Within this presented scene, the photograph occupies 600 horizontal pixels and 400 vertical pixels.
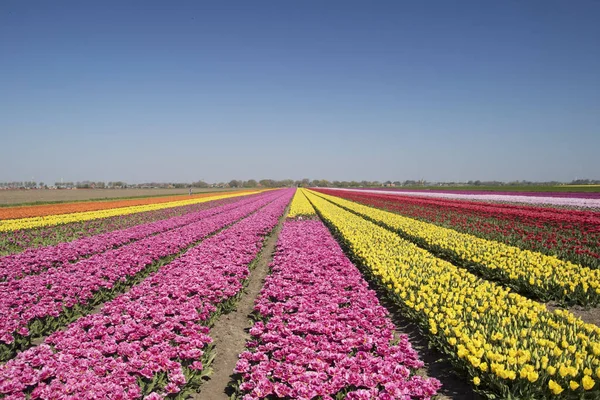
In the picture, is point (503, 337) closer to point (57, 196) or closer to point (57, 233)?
point (57, 233)

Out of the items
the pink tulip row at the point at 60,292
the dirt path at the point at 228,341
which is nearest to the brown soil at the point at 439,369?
the dirt path at the point at 228,341

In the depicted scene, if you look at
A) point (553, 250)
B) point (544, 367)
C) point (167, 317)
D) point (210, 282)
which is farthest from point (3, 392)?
point (553, 250)

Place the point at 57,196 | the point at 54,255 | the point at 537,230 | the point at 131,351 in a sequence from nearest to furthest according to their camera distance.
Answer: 1. the point at 131,351
2. the point at 54,255
3. the point at 537,230
4. the point at 57,196

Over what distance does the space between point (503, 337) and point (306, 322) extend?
9.31ft

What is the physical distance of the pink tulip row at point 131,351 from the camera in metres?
3.79

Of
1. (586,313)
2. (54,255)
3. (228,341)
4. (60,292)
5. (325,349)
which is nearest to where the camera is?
(325,349)

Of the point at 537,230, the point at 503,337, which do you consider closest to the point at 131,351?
the point at 503,337

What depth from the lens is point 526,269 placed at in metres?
8.77

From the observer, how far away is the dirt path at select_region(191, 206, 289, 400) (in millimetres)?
4889

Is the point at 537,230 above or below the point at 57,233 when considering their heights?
above

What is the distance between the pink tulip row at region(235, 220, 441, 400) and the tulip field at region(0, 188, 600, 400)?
2 centimetres

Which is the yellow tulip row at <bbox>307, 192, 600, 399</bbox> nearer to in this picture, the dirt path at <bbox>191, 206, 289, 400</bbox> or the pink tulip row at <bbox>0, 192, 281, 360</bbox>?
the dirt path at <bbox>191, 206, 289, 400</bbox>

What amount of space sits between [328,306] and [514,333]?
2.88m

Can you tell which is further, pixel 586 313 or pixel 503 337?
pixel 586 313
